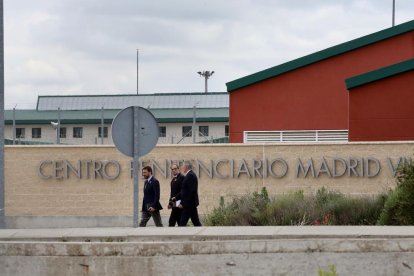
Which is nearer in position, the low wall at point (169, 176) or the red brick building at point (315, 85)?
the low wall at point (169, 176)

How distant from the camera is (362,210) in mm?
20000

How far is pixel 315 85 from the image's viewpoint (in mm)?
33906

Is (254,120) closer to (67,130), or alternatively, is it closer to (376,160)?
(376,160)

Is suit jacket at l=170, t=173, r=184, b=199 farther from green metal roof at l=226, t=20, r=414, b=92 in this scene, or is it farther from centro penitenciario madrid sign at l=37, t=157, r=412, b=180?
green metal roof at l=226, t=20, r=414, b=92

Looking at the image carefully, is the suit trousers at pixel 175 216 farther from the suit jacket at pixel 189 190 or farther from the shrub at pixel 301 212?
the shrub at pixel 301 212

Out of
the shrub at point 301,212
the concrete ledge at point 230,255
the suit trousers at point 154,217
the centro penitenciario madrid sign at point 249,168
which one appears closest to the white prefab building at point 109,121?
the centro penitenciario madrid sign at point 249,168

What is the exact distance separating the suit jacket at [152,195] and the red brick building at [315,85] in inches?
507

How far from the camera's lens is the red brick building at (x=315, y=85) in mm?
33438

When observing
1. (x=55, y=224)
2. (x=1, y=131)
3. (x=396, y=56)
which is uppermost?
(x=396, y=56)

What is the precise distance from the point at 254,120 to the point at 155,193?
522 inches

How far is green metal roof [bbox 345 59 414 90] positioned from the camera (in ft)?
94.8

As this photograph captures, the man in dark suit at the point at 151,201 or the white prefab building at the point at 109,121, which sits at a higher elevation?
the white prefab building at the point at 109,121

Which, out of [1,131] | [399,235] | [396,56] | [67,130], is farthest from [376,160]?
[67,130]

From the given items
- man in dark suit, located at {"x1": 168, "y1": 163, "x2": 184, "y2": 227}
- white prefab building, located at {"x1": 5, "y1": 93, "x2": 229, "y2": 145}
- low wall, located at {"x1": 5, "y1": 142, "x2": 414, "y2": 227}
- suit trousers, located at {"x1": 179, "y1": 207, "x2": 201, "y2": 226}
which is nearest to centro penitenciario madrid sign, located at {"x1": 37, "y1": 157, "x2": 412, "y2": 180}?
low wall, located at {"x1": 5, "y1": 142, "x2": 414, "y2": 227}
